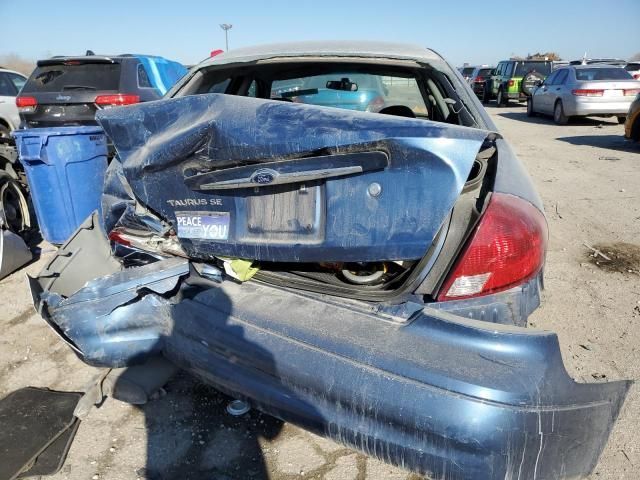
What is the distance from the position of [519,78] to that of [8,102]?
58.7 feet

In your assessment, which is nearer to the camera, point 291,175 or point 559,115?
point 291,175

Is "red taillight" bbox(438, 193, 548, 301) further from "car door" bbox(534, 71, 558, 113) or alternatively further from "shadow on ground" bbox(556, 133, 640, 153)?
"car door" bbox(534, 71, 558, 113)

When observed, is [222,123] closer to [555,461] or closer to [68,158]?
[555,461]

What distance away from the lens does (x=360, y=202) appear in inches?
61.1

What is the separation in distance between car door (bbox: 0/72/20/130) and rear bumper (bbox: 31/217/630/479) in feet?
28.8

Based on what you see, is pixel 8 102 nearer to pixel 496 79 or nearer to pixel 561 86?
pixel 561 86

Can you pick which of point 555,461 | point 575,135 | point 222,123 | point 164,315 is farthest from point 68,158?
point 575,135

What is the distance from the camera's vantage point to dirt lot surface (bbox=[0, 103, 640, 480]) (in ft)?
6.74

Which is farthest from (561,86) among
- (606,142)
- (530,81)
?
(530,81)

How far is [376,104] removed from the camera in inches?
127

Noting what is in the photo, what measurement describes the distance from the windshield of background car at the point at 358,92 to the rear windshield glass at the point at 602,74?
38.4ft

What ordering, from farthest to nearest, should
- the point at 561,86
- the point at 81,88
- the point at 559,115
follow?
the point at 559,115, the point at 561,86, the point at 81,88

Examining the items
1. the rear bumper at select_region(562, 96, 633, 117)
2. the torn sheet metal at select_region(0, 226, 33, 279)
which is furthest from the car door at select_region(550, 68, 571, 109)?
the torn sheet metal at select_region(0, 226, 33, 279)

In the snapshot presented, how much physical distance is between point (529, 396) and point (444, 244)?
54 cm
